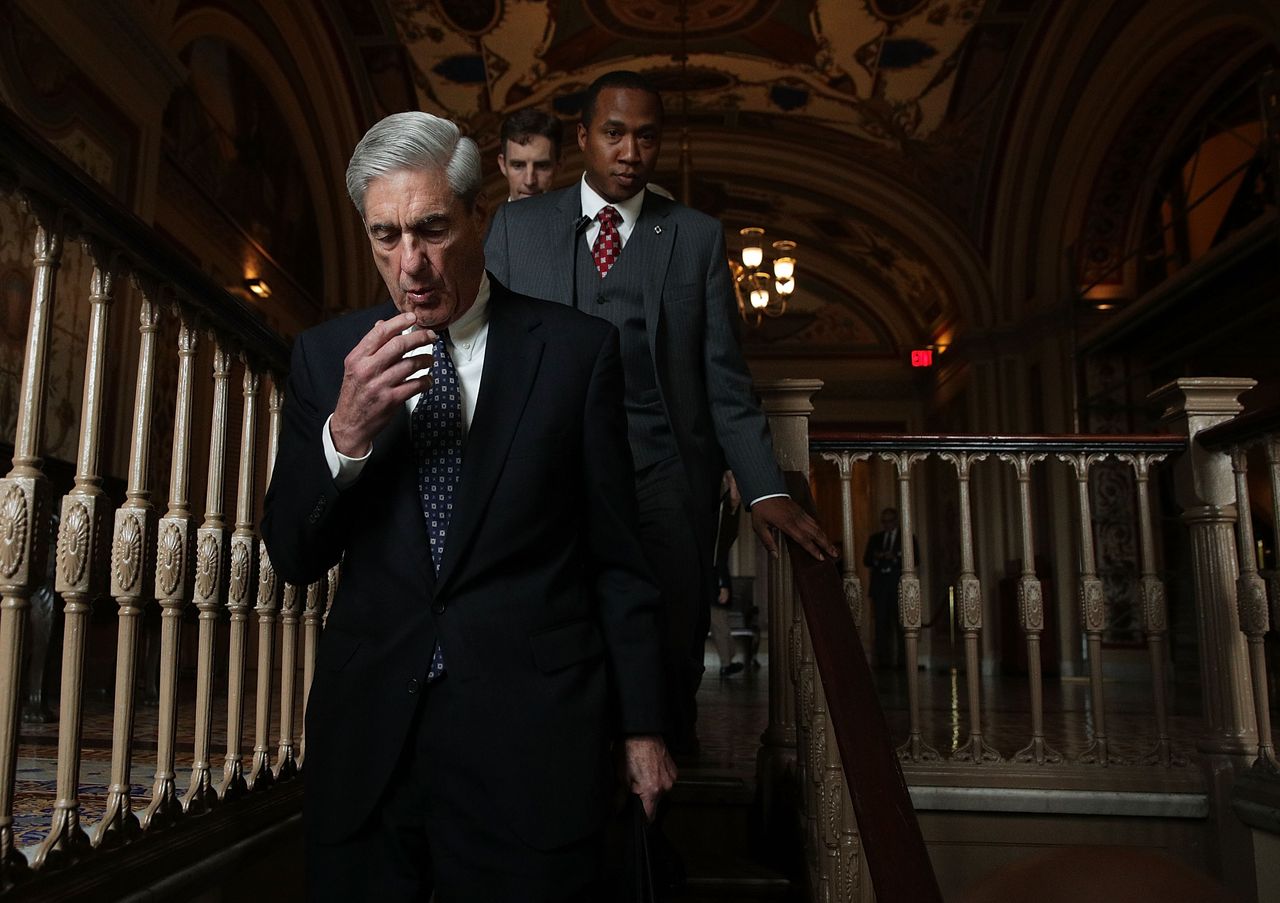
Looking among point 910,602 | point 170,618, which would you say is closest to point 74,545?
point 170,618

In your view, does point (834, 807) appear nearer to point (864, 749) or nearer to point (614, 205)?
point (864, 749)

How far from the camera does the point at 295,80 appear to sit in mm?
10039

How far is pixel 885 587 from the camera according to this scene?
11.8 meters

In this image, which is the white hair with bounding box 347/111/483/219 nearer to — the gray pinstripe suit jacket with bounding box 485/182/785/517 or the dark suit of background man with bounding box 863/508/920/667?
the gray pinstripe suit jacket with bounding box 485/182/785/517

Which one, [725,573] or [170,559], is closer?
[170,559]

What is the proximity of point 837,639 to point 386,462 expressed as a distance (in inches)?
42.9

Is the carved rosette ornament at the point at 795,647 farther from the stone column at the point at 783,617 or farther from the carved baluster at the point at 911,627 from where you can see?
the carved baluster at the point at 911,627

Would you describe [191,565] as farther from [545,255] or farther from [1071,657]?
[1071,657]

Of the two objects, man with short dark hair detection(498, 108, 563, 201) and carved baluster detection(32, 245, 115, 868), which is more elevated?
man with short dark hair detection(498, 108, 563, 201)

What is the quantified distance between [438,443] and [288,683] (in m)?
1.15

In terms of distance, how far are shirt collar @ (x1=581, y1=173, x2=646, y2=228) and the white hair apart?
0.91m

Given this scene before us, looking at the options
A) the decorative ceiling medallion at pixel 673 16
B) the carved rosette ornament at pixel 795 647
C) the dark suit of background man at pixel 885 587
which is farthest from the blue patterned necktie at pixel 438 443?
the dark suit of background man at pixel 885 587

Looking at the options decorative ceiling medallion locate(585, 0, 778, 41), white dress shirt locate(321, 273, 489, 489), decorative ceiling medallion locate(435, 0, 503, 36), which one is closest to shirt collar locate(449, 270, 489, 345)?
white dress shirt locate(321, 273, 489, 489)

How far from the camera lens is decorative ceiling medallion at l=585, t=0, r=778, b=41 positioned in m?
10.5
